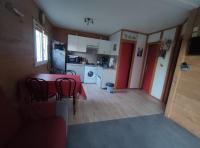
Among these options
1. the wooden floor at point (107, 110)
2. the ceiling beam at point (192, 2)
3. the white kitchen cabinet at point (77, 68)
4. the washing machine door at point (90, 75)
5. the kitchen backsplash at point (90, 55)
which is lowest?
the wooden floor at point (107, 110)

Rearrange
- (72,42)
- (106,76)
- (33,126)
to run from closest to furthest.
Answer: (33,126), (106,76), (72,42)

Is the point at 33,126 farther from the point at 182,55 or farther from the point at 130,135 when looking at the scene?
the point at 182,55

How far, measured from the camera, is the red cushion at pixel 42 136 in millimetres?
1000

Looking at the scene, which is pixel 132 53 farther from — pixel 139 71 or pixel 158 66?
pixel 158 66

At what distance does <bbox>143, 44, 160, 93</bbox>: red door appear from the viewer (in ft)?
13.7

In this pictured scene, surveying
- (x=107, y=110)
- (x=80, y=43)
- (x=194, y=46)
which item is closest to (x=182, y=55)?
(x=194, y=46)

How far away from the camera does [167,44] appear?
140 inches

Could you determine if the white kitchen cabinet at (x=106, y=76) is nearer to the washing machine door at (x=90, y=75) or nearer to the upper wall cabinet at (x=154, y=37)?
the washing machine door at (x=90, y=75)

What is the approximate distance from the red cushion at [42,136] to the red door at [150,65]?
392 centimetres

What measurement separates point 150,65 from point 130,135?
329 cm

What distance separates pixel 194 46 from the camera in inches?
83.7

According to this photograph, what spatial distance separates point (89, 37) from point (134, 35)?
7.06 feet

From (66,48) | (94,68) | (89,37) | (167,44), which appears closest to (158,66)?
(167,44)

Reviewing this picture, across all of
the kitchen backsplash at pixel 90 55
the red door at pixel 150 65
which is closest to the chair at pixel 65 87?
the red door at pixel 150 65
